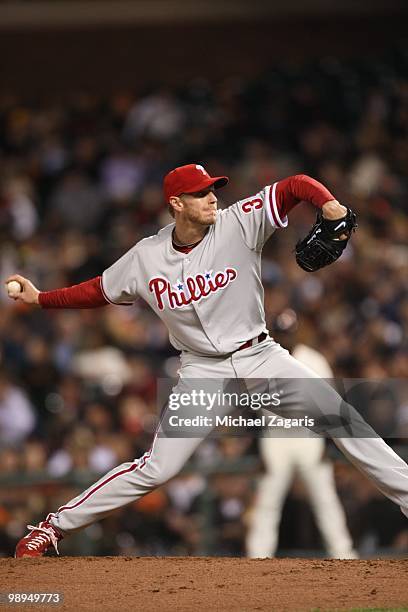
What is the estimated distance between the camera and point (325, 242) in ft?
15.5

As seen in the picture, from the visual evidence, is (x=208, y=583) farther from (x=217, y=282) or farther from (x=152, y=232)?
(x=152, y=232)

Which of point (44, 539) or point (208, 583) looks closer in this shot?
point (208, 583)

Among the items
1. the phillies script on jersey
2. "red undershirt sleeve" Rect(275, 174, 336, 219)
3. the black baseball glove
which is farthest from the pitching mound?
"red undershirt sleeve" Rect(275, 174, 336, 219)

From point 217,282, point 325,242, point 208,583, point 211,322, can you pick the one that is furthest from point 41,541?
point 325,242

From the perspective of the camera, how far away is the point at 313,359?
7.30m

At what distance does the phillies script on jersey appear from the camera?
4.98 metres

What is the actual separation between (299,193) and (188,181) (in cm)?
55

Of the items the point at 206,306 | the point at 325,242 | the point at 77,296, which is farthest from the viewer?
the point at 77,296

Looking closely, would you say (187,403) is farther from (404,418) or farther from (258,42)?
(258,42)

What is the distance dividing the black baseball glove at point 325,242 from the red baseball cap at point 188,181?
0.50 metres

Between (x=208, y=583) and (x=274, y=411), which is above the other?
(x=274, y=411)

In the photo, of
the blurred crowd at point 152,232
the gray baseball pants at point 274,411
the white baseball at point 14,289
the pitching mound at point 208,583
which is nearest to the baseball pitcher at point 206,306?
the gray baseball pants at point 274,411

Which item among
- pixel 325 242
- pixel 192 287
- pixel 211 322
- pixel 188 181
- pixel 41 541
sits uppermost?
pixel 188 181

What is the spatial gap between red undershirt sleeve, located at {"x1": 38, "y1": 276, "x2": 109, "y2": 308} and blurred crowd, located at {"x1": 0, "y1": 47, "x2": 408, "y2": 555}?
208cm
